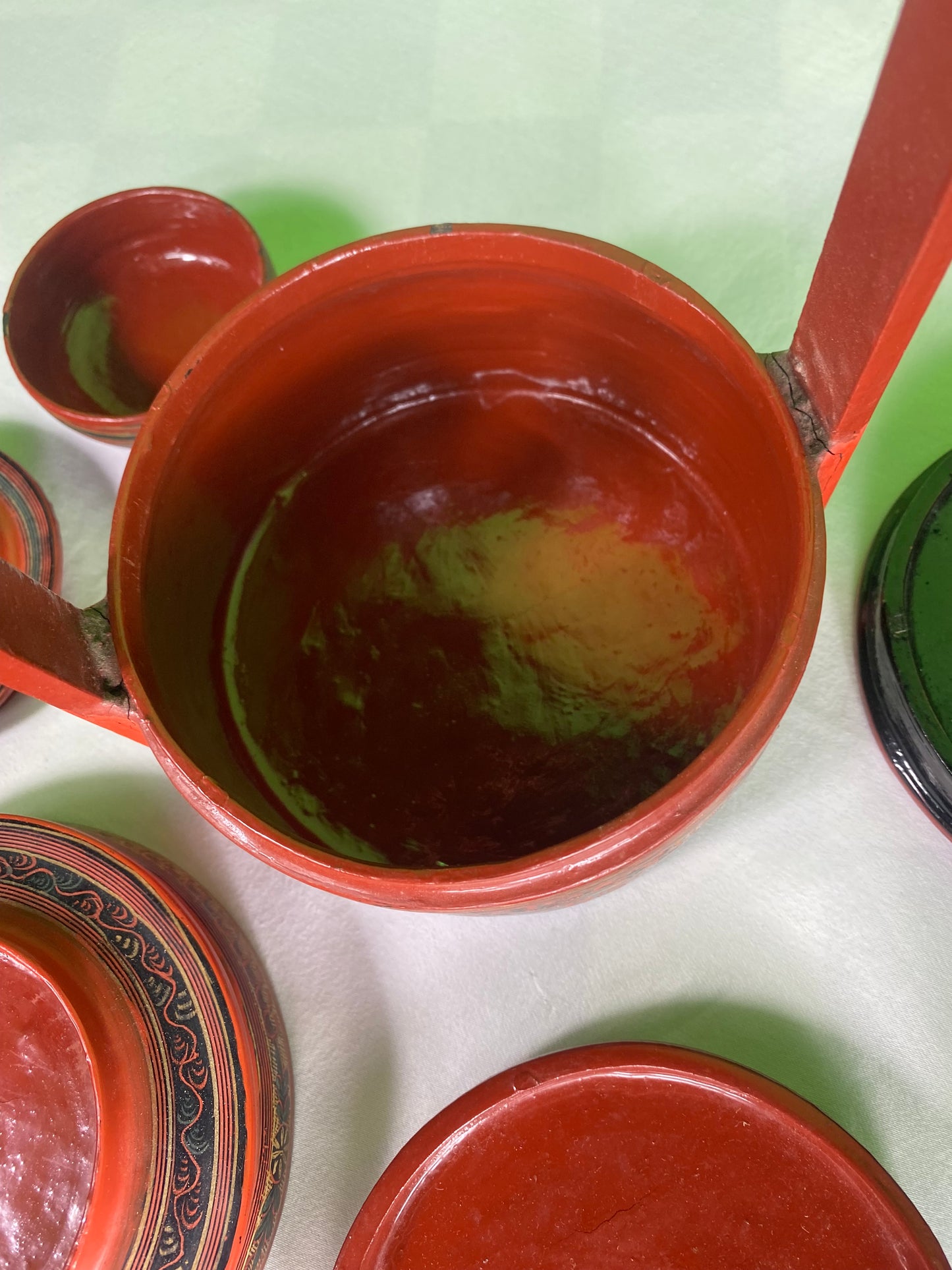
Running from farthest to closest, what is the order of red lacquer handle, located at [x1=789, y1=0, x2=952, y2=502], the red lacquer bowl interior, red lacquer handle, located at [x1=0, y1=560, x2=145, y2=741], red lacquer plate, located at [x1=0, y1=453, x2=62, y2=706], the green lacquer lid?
red lacquer plate, located at [x1=0, y1=453, x2=62, y2=706] → the green lacquer lid → the red lacquer bowl interior → red lacquer handle, located at [x1=0, y1=560, x2=145, y2=741] → red lacquer handle, located at [x1=789, y1=0, x2=952, y2=502]

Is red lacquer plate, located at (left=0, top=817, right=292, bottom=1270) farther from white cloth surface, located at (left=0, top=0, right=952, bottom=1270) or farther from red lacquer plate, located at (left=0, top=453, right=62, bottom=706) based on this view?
red lacquer plate, located at (left=0, top=453, right=62, bottom=706)

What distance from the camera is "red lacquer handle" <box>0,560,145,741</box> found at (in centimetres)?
59

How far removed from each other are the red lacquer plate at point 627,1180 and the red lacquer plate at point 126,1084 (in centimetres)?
13

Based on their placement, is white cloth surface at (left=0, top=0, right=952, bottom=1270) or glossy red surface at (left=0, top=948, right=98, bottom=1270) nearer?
glossy red surface at (left=0, top=948, right=98, bottom=1270)

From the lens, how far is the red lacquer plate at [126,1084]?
0.77 metres

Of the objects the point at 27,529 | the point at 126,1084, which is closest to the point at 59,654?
the point at 126,1084

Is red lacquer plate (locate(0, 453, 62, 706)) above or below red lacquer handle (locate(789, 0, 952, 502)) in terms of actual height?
below

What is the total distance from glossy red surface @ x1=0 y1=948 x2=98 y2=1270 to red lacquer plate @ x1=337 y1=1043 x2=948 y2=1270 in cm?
25

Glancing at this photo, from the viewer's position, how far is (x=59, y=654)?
626 mm

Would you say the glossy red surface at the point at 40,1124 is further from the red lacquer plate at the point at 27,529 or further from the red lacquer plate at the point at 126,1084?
the red lacquer plate at the point at 27,529

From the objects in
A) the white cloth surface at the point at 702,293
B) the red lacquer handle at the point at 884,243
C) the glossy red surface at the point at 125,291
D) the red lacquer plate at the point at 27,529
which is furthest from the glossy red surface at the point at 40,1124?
the red lacquer handle at the point at 884,243

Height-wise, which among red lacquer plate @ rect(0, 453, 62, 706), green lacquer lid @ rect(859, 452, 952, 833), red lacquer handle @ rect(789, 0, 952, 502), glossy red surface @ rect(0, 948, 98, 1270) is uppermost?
red lacquer handle @ rect(789, 0, 952, 502)

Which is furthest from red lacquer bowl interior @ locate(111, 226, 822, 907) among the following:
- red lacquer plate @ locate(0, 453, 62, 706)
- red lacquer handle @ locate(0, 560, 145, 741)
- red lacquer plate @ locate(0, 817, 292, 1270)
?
red lacquer plate @ locate(0, 453, 62, 706)

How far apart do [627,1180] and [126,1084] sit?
17.9 inches
